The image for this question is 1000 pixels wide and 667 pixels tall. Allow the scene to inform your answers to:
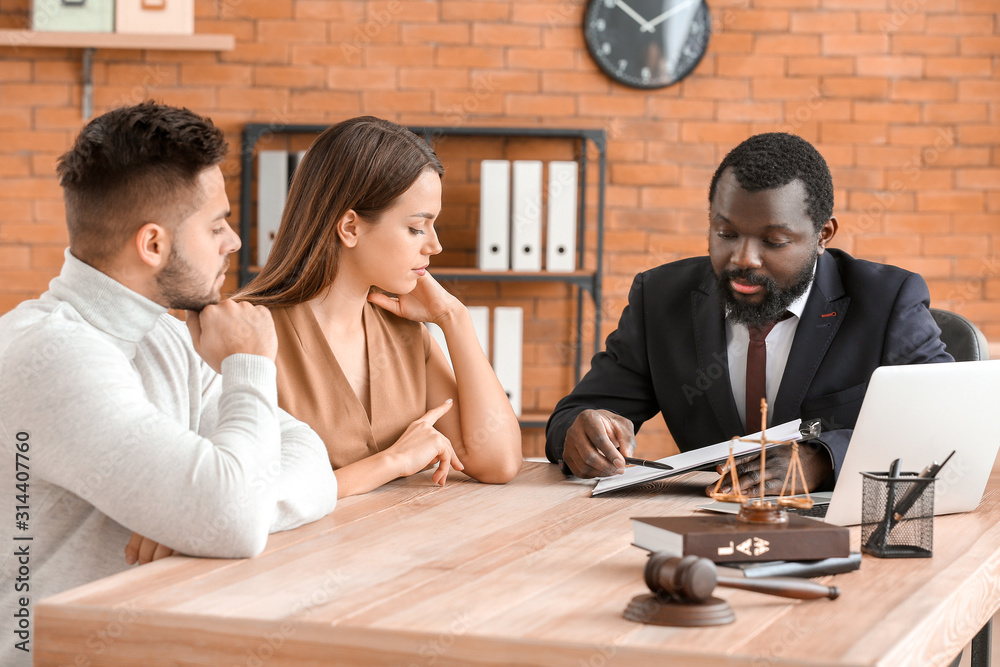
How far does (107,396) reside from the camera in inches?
41.8

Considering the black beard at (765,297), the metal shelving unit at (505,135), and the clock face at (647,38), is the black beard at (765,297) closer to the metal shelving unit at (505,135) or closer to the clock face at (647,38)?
the metal shelving unit at (505,135)

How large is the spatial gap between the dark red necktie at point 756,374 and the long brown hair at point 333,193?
70 centimetres

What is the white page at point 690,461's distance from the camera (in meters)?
1.40

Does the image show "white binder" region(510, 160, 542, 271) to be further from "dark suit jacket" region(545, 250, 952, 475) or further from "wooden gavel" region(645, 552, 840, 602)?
"wooden gavel" region(645, 552, 840, 602)

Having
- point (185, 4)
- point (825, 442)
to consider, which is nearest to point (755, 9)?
point (185, 4)

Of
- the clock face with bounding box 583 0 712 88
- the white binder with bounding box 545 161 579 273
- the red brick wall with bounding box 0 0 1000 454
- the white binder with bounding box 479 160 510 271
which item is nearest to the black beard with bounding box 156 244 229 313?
the white binder with bounding box 479 160 510 271

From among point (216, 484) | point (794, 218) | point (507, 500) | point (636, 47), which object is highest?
point (636, 47)

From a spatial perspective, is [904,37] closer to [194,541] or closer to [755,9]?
[755,9]

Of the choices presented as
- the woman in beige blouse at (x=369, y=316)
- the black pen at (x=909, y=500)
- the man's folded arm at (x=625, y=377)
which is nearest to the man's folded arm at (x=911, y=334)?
the man's folded arm at (x=625, y=377)

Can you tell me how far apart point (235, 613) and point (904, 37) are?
3.44m

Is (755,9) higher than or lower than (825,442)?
higher

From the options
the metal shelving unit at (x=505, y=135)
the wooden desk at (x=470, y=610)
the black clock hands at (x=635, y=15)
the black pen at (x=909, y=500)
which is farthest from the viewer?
the black clock hands at (x=635, y=15)

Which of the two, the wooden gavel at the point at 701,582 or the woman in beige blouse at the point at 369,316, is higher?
the woman in beige blouse at the point at 369,316

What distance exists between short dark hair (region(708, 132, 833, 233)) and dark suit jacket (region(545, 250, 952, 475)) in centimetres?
14
